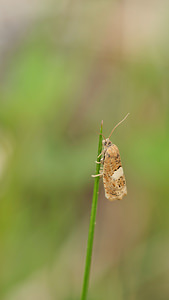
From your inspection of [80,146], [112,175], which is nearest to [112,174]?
[112,175]

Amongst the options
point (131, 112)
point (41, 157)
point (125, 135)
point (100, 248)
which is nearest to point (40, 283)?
point (100, 248)

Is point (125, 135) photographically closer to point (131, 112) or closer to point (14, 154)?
point (131, 112)

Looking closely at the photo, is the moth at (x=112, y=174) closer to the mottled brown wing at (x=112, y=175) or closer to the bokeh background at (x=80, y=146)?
the mottled brown wing at (x=112, y=175)

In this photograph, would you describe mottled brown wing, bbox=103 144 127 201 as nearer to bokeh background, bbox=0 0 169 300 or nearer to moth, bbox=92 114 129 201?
moth, bbox=92 114 129 201

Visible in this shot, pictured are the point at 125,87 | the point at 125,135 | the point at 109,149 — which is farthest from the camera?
the point at 125,87

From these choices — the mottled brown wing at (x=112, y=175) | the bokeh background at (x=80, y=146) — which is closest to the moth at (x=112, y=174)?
the mottled brown wing at (x=112, y=175)
